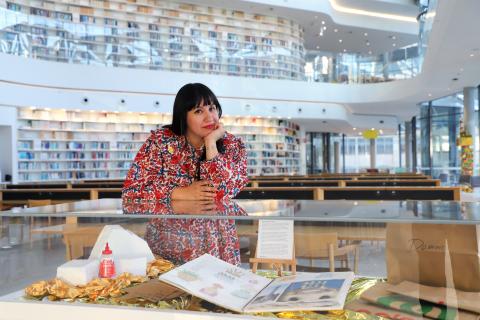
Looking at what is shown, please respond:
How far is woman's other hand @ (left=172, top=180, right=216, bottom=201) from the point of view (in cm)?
159

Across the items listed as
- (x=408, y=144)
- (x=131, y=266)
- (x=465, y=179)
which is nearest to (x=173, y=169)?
(x=131, y=266)

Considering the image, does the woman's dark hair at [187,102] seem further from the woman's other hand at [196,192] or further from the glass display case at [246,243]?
the glass display case at [246,243]

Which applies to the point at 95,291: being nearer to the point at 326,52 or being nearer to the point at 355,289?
the point at 355,289

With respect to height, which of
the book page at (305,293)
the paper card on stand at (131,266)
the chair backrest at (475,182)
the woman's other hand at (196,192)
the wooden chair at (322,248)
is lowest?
the chair backrest at (475,182)

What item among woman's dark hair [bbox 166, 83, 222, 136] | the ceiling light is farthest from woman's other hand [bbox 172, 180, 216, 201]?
the ceiling light

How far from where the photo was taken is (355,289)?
118 cm

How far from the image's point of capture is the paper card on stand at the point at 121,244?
1.43 m

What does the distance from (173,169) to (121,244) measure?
0.37 meters

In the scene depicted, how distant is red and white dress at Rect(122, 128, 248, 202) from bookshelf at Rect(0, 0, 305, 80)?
451 inches

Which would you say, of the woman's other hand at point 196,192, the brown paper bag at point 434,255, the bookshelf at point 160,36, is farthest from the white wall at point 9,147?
the brown paper bag at point 434,255

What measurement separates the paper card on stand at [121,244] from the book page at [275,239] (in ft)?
1.12

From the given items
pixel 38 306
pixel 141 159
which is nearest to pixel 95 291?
pixel 38 306

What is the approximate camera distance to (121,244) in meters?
1.45

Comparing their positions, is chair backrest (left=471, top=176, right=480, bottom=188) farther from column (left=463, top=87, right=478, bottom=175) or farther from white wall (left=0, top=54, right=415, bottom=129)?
white wall (left=0, top=54, right=415, bottom=129)
